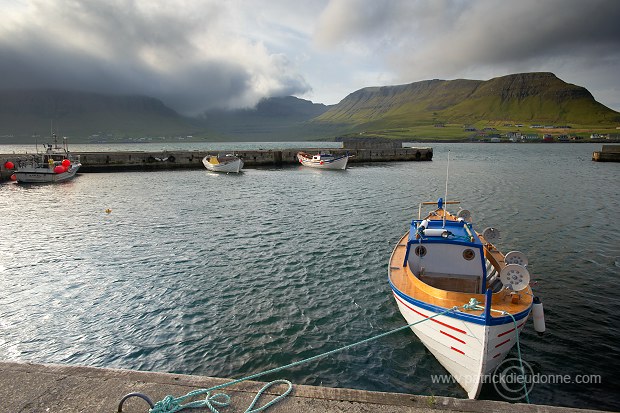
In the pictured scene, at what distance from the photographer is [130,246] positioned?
21.4 meters

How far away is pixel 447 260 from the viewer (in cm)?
1207

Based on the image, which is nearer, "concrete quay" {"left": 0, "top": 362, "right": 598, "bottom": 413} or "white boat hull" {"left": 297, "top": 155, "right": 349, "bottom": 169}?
"concrete quay" {"left": 0, "top": 362, "right": 598, "bottom": 413}

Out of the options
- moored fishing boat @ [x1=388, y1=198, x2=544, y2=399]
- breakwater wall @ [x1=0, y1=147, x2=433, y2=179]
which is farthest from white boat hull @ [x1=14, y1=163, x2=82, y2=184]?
moored fishing boat @ [x1=388, y1=198, x2=544, y2=399]

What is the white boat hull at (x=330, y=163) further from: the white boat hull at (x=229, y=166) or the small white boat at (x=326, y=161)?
the white boat hull at (x=229, y=166)

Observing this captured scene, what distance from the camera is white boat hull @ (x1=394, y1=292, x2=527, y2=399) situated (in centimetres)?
830

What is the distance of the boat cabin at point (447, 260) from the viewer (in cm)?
1174

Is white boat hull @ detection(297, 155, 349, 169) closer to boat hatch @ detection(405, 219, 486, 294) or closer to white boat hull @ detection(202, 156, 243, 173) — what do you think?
white boat hull @ detection(202, 156, 243, 173)

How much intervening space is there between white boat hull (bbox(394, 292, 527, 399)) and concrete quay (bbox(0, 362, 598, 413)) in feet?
8.97

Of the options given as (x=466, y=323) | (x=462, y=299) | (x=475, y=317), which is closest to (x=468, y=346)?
(x=466, y=323)

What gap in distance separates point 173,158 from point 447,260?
227 ft

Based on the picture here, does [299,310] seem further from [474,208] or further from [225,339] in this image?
[474,208]

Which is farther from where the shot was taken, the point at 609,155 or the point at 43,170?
the point at 609,155

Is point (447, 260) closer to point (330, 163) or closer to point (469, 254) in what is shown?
point (469, 254)

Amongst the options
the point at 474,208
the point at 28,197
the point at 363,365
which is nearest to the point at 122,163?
the point at 28,197
